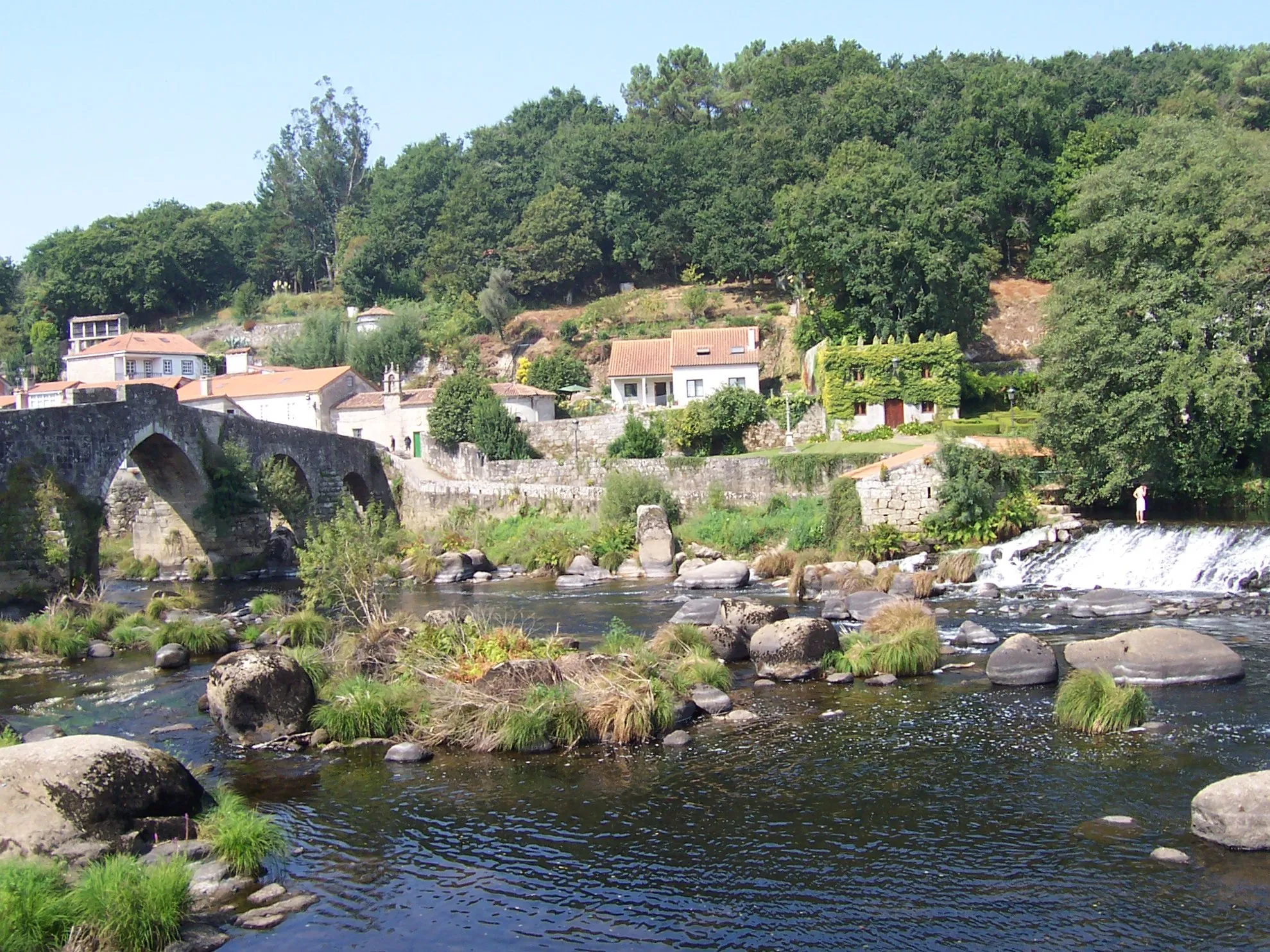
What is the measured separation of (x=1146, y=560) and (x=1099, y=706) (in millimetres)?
13563

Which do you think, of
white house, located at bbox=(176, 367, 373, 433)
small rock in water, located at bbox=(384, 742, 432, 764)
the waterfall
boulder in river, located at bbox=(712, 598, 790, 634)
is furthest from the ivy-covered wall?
small rock in water, located at bbox=(384, 742, 432, 764)

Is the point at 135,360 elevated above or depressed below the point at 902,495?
above

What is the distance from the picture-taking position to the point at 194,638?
22.3 m

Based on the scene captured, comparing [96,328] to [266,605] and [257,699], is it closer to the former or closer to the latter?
[266,605]

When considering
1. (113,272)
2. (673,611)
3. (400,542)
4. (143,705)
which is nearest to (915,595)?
(673,611)

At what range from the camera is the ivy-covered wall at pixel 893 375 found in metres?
45.7

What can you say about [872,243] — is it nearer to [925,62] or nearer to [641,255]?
[641,255]

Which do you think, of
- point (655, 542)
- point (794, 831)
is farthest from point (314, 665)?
point (655, 542)

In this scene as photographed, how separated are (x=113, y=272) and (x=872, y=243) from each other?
2346 inches

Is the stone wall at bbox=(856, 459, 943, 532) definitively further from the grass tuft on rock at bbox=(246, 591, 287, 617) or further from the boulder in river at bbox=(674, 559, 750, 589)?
the grass tuft on rock at bbox=(246, 591, 287, 617)

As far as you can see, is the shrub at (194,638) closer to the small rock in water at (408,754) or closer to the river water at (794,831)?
the river water at (794,831)

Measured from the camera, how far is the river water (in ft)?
31.7

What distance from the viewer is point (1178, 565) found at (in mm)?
25953

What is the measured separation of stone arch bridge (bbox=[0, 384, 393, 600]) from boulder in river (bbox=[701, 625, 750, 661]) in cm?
1678
